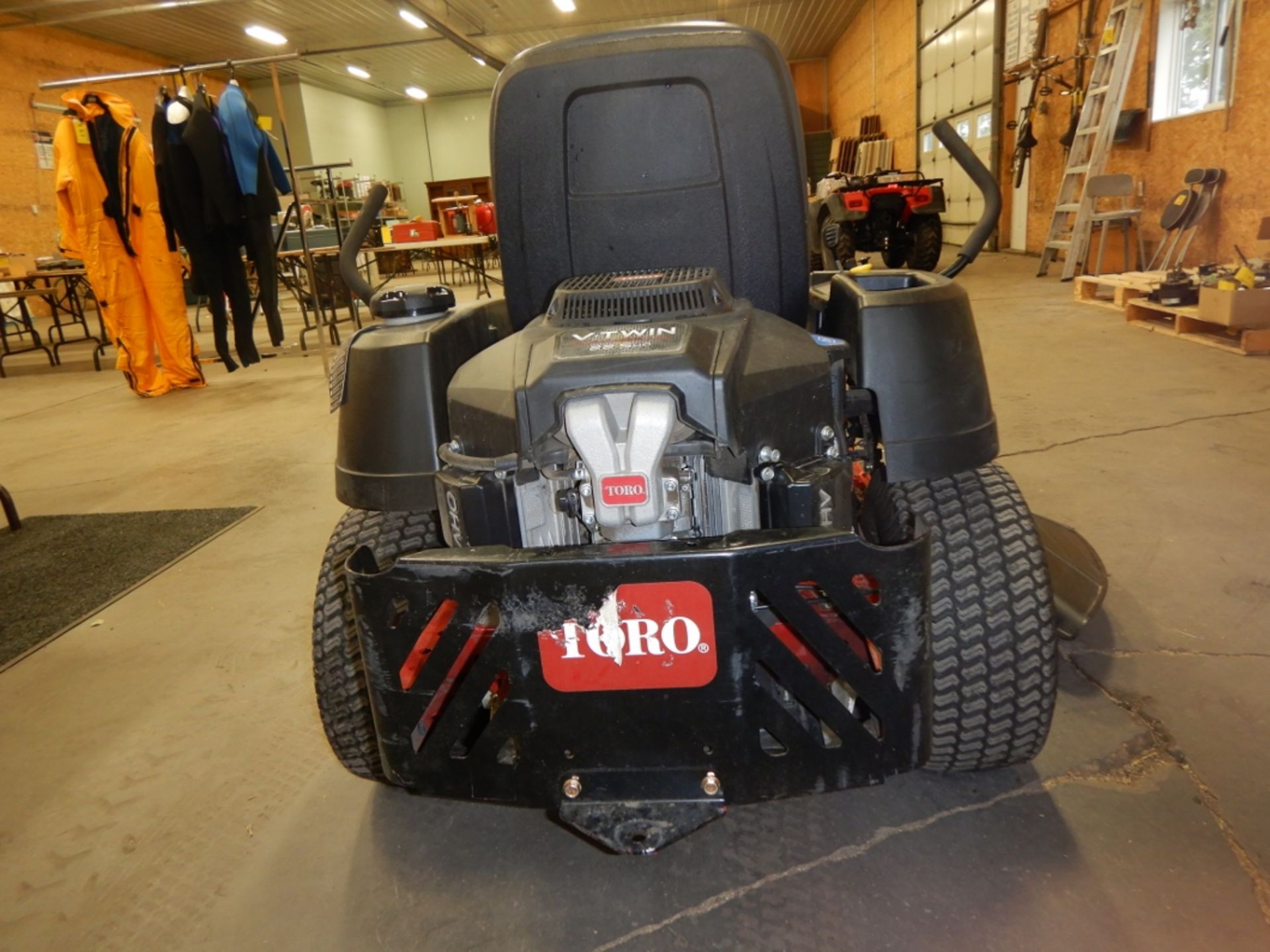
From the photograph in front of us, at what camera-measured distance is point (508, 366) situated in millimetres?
1298

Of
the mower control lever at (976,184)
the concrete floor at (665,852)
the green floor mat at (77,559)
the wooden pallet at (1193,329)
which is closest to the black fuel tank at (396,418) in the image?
the concrete floor at (665,852)

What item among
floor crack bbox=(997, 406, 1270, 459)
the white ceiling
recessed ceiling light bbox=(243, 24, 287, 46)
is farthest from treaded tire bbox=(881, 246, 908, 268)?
recessed ceiling light bbox=(243, 24, 287, 46)

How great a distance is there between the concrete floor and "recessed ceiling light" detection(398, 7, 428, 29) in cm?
1246

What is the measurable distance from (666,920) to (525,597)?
0.54 meters

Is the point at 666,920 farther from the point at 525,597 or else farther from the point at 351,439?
the point at 351,439

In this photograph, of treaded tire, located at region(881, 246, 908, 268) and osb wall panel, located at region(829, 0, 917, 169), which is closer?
treaded tire, located at region(881, 246, 908, 268)

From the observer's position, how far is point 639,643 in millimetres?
1075

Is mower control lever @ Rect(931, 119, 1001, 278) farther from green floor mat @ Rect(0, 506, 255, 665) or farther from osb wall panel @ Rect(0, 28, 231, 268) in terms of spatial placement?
osb wall panel @ Rect(0, 28, 231, 268)

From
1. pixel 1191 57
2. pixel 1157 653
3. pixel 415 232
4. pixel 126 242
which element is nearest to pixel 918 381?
pixel 1157 653

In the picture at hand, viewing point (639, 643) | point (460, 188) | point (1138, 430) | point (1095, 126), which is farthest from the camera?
point (460, 188)

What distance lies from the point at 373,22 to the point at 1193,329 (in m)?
13.9

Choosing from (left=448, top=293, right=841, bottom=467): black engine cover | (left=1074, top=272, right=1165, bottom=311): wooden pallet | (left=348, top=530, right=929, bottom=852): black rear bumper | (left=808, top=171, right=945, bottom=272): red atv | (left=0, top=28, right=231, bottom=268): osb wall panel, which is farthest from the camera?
(left=0, top=28, right=231, bottom=268): osb wall panel

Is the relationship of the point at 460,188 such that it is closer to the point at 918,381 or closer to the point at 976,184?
the point at 976,184

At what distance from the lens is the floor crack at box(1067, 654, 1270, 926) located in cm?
122
